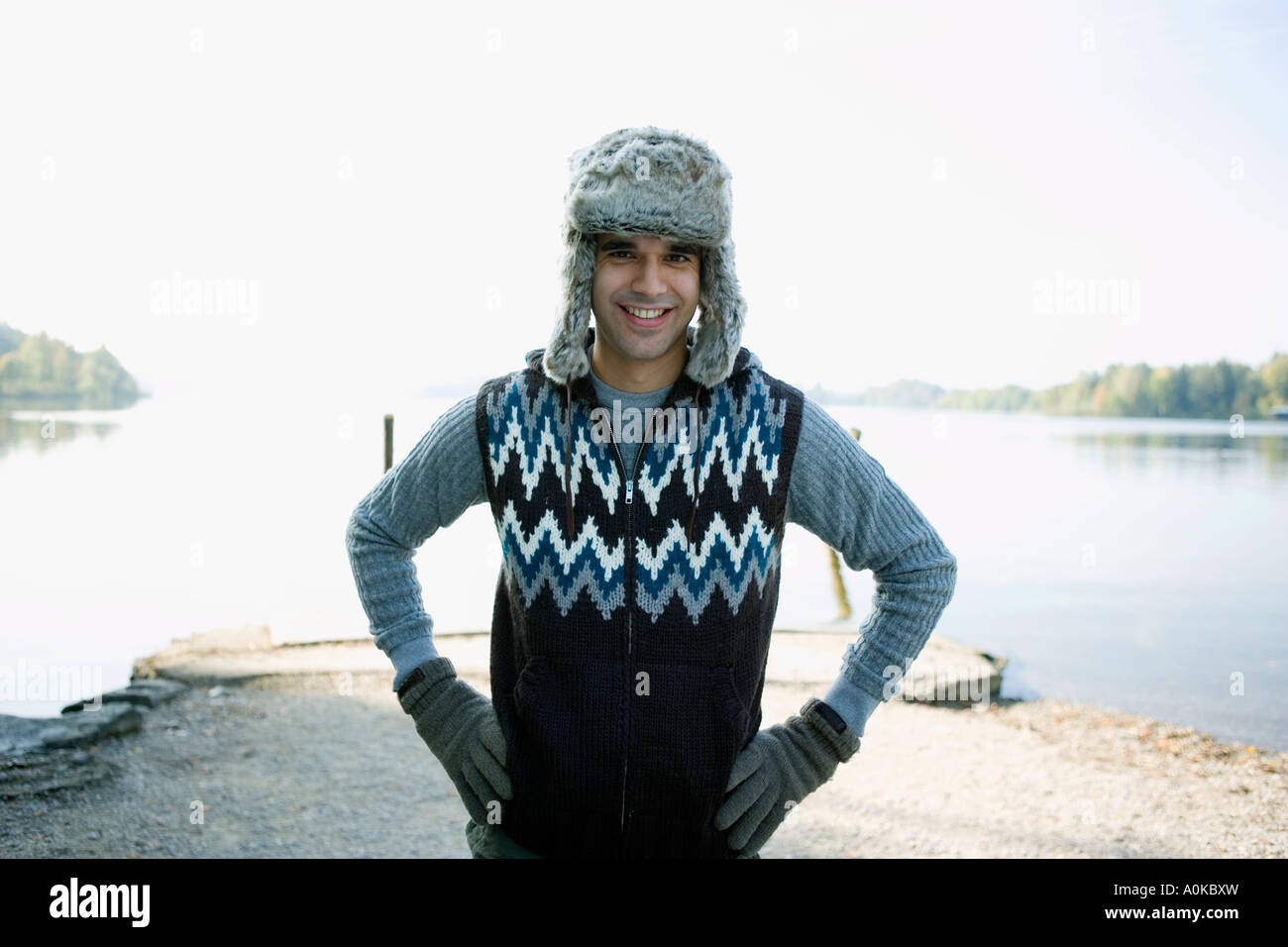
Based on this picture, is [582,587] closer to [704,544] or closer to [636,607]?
[636,607]

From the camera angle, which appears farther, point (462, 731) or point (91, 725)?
point (91, 725)

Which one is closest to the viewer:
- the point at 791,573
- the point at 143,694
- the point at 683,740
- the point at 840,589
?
the point at 683,740

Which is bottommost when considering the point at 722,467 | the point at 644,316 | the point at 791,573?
the point at 791,573

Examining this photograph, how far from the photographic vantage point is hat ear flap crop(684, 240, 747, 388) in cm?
181

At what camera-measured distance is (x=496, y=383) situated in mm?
1938

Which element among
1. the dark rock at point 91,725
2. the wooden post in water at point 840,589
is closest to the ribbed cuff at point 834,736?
the dark rock at point 91,725

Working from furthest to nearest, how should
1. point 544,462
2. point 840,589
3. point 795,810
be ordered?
point 840,589
point 795,810
point 544,462

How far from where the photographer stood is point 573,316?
1877 millimetres

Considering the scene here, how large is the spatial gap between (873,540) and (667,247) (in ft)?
2.25

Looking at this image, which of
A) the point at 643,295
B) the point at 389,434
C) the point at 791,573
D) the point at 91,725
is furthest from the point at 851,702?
the point at 791,573

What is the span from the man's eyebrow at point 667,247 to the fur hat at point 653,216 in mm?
26

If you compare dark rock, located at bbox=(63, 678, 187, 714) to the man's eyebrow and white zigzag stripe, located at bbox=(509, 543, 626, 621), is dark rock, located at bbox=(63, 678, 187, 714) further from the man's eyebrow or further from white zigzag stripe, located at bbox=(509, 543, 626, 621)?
the man's eyebrow

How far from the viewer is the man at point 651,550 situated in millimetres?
1721
